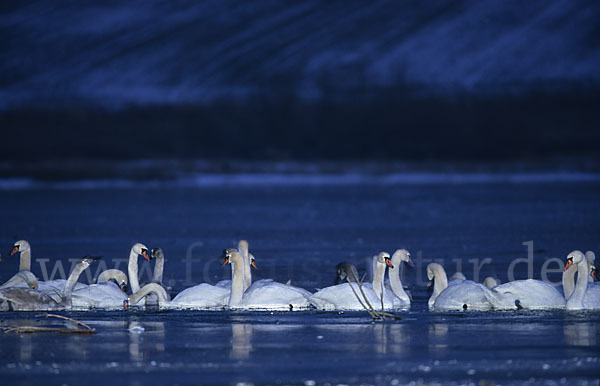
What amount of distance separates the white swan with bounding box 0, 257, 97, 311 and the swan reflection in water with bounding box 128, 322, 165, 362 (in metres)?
1.14

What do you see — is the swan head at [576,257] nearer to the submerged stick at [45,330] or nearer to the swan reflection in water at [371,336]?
the swan reflection in water at [371,336]

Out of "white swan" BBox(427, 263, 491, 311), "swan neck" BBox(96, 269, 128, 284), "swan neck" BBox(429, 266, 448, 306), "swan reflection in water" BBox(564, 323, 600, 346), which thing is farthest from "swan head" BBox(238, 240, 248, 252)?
"swan reflection in water" BBox(564, 323, 600, 346)

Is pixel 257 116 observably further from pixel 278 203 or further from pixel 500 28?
pixel 278 203

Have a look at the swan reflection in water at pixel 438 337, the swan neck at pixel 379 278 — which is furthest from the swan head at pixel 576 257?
the swan neck at pixel 379 278

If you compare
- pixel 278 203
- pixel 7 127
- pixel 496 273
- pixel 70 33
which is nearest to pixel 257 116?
pixel 7 127

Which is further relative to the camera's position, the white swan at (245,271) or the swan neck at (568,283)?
the white swan at (245,271)

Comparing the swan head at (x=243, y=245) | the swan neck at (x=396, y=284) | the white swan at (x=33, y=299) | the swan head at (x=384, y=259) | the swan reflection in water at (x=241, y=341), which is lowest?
the swan reflection in water at (x=241, y=341)

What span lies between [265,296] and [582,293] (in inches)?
120

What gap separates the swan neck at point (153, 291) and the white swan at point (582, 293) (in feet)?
13.0

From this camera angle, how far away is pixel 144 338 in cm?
1025

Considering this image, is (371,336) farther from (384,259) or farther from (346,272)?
(346,272)

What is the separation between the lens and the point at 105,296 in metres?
12.0

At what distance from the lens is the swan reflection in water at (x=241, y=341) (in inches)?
374

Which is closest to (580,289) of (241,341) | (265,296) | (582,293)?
(582,293)
